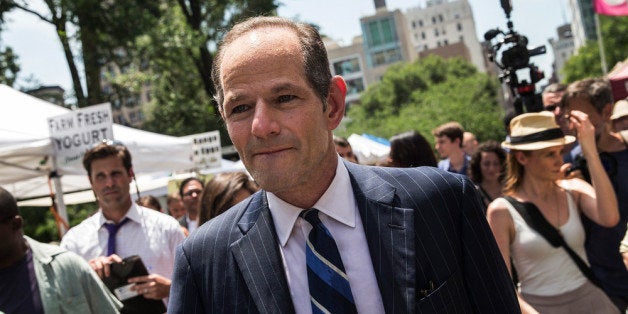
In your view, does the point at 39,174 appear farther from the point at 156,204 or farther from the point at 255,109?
the point at 255,109

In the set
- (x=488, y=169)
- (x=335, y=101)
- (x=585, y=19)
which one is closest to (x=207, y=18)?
(x=488, y=169)

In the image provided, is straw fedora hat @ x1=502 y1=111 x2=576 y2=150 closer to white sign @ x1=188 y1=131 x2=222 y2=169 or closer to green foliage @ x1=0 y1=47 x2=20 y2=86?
white sign @ x1=188 y1=131 x2=222 y2=169

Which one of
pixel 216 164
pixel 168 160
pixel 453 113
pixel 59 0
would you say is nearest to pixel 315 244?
pixel 168 160

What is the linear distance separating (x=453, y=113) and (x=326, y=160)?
55.3m

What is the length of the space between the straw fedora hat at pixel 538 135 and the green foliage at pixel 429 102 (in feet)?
161

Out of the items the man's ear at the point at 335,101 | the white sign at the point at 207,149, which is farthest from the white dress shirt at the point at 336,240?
the white sign at the point at 207,149

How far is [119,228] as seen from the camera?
4.37 meters

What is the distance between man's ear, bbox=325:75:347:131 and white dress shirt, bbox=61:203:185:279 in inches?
105

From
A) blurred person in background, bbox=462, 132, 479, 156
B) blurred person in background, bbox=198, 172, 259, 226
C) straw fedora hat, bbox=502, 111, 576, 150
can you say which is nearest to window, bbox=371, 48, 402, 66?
blurred person in background, bbox=462, 132, 479, 156

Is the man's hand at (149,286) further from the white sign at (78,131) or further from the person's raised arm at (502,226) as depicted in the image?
the white sign at (78,131)

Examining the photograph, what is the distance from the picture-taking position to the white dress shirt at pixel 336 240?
1.65m

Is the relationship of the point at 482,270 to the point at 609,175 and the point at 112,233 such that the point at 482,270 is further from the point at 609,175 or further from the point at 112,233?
the point at 112,233

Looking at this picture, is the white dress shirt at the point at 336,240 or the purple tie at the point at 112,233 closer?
the white dress shirt at the point at 336,240

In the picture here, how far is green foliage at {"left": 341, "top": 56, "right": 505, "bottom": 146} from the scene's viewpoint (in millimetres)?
56188
